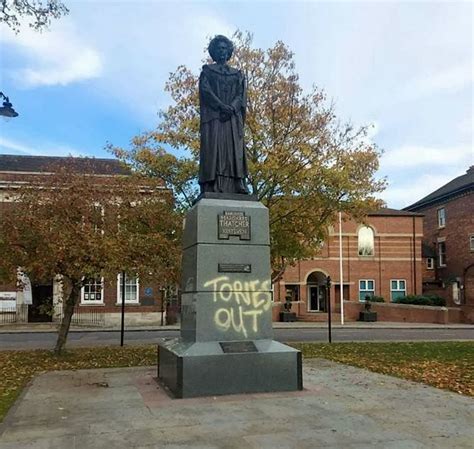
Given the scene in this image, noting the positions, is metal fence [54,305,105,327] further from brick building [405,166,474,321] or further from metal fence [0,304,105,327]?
brick building [405,166,474,321]

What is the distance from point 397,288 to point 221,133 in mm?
39296

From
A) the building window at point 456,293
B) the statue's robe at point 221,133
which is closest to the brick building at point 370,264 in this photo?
the building window at point 456,293

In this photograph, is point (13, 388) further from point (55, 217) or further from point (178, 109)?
point (178, 109)

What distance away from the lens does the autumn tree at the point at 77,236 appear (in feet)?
47.3

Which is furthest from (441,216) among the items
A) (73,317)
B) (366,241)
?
(73,317)

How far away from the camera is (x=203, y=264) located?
30.0ft

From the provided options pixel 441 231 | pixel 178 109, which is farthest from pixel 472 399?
pixel 441 231

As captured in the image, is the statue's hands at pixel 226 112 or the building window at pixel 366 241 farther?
the building window at pixel 366 241

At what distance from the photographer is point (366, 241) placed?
153 feet

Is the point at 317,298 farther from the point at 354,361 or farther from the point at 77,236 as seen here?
the point at 77,236

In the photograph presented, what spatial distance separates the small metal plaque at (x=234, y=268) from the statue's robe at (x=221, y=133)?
1474 millimetres

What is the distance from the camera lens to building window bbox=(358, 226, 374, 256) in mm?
46562

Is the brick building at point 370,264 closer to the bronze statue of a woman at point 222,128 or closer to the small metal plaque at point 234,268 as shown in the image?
the bronze statue of a woman at point 222,128

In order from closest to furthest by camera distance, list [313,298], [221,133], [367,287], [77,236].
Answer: [221,133] < [77,236] < [367,287] < [313,298]
